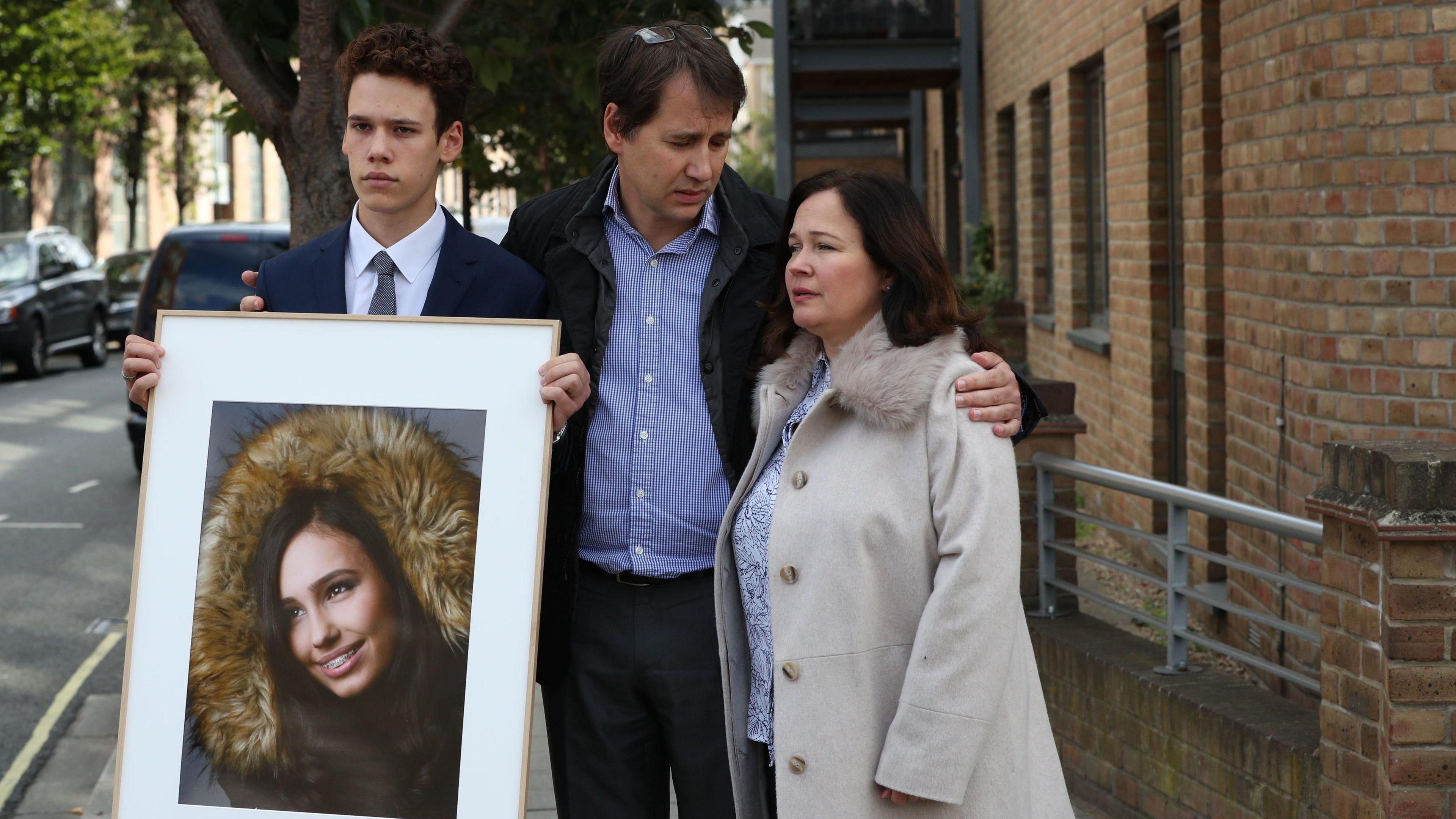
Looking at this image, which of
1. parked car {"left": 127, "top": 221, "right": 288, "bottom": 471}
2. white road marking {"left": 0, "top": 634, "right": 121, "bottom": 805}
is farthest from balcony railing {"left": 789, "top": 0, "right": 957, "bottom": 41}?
white road marking {"left": 0, "top": 634, "right": 121, "bottom": 805}

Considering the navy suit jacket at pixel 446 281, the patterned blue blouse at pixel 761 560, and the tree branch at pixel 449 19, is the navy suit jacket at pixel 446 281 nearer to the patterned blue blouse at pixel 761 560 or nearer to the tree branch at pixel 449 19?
the patterned blue blouse at pixel 761 560

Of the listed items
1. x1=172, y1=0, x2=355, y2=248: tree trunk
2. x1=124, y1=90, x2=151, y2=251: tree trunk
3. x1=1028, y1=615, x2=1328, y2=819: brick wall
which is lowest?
x1=1028, y1=615, x2=1328, y2=819: brick wall

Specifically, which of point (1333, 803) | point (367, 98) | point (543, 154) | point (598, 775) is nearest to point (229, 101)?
point (367, 98)

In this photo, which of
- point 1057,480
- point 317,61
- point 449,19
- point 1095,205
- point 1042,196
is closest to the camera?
point 317,61

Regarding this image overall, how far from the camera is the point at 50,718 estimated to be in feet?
20.9

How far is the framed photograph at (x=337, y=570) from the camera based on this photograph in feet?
8.58

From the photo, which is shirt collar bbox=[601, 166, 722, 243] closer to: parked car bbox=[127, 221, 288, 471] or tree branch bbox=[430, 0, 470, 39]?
tree branch bbox=[430, 0, 470, 39]

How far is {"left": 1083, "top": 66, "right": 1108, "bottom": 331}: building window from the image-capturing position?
31.9ft

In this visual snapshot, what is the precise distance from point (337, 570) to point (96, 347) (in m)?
22.7

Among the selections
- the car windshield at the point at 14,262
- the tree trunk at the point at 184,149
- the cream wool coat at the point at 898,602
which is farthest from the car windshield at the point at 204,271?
the tree trunk at the point at 184,149

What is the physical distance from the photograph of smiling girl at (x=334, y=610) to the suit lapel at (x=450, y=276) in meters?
0.28

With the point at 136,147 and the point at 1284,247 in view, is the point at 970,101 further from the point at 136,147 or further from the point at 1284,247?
the point at 136,147

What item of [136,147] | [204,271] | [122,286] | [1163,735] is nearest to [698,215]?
[1163,735]

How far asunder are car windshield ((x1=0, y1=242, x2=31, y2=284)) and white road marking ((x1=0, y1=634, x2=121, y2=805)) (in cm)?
1484
